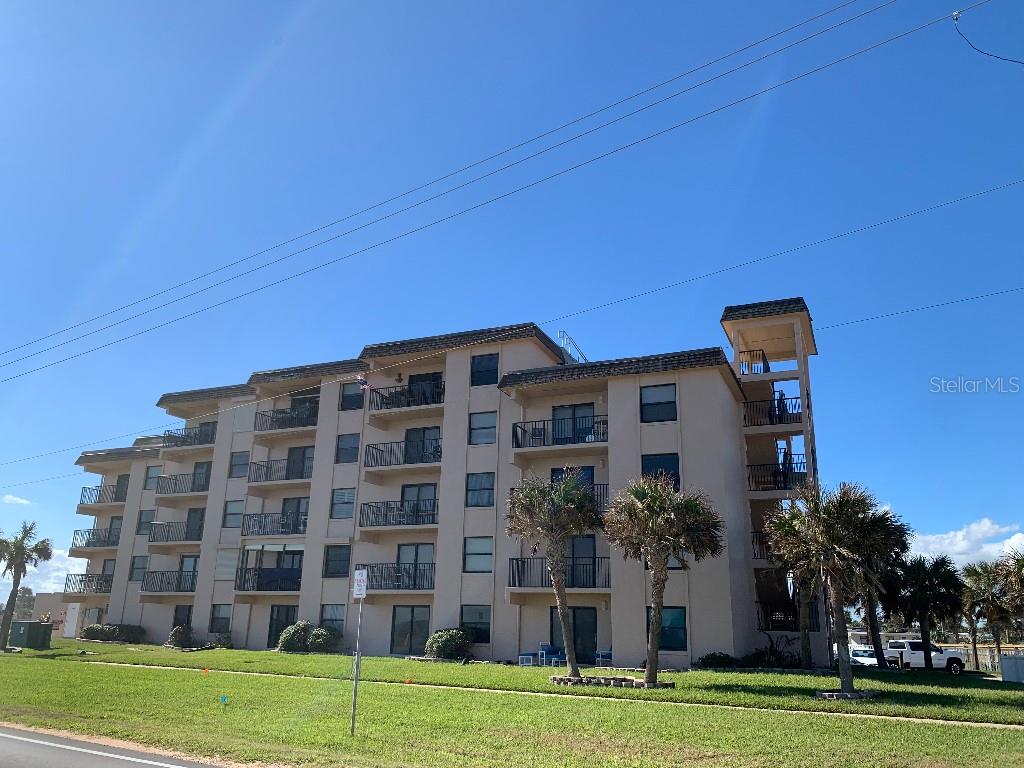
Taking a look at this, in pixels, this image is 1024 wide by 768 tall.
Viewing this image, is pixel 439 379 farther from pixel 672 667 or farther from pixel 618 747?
pixel 618 747

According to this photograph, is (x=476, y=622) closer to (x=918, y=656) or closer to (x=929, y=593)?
(x=929, y=593)

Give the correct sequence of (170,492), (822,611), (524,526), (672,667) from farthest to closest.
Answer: (170,492)
(822,611)
(672,667)
(524,526)

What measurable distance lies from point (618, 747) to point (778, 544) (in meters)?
10.5

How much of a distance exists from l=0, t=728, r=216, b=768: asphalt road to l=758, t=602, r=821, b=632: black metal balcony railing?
23544 millimetres

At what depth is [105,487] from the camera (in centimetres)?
4934

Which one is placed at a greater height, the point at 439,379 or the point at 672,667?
the point at 439,379

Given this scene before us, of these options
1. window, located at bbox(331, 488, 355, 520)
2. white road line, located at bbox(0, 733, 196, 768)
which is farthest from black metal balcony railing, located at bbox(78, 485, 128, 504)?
white road line, located at bbox(0, 733, 196, 768)

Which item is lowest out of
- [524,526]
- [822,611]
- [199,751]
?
[199,751]

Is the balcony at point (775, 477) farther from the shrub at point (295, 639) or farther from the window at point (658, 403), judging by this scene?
the shrub at point (295, 639)

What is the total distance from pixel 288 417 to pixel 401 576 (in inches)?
439

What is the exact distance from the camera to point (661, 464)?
2973cm

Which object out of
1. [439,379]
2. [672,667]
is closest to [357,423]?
[439,379]

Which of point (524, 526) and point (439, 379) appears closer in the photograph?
point (524, 526)

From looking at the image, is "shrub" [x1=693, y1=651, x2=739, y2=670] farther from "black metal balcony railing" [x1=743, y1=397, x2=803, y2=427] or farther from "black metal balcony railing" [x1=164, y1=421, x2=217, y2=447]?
"black metal balcony railing" [x1=164, y1=421, x2=217, y2=447]
